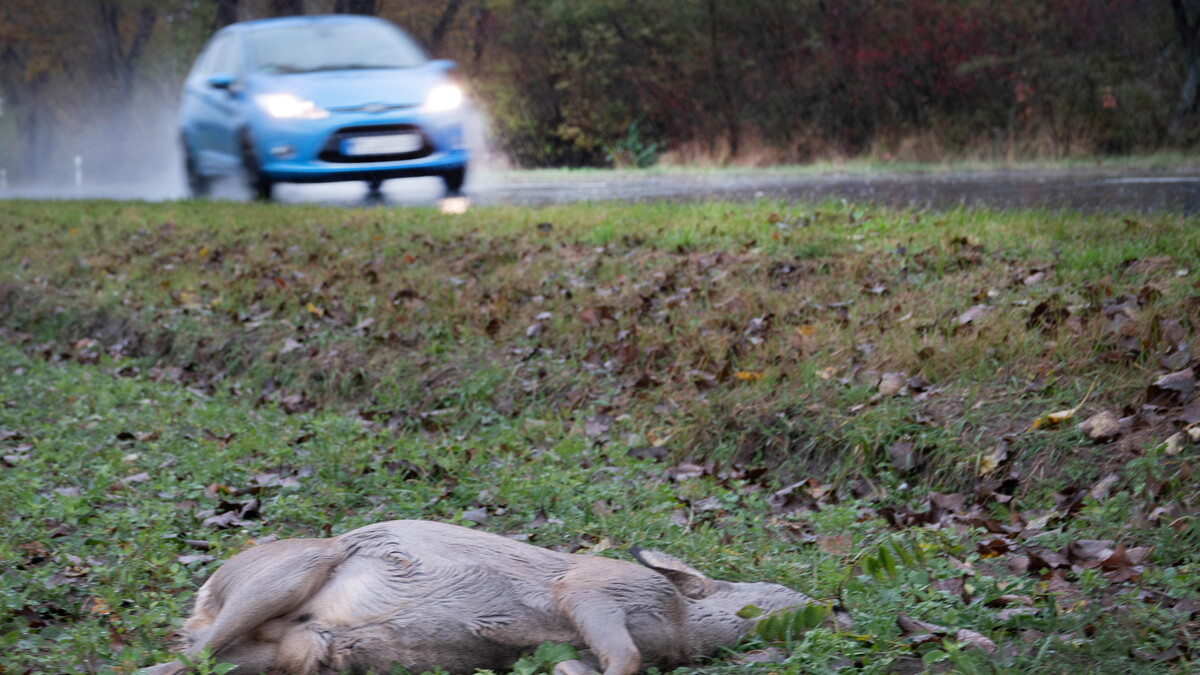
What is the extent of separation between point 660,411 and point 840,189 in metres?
6.62

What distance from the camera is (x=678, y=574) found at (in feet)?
12.0

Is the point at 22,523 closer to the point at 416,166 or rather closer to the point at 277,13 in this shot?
the point at 416,166

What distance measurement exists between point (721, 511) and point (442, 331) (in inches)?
132

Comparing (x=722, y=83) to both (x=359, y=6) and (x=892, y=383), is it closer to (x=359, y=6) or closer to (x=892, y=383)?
(x=359, y=6)

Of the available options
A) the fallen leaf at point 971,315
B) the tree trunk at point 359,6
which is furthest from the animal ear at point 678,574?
the tree trunk at point 359,6

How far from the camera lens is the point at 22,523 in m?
4.73

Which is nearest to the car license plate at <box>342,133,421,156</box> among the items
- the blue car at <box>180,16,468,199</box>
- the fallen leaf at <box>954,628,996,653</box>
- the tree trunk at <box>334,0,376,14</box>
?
the blue car at <box>180,16,468,199</box>

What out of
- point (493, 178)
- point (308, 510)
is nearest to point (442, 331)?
point (308, 510)

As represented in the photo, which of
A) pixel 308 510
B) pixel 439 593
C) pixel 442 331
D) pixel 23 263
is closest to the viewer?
pixel 439 593

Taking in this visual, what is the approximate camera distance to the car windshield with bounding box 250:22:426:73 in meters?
12.8

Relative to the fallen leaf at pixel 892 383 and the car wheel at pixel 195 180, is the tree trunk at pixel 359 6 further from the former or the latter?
the fallen leaf at pixel 892 383

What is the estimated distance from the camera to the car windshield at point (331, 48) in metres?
12.8

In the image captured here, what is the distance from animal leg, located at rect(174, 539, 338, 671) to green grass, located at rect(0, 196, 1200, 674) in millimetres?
300

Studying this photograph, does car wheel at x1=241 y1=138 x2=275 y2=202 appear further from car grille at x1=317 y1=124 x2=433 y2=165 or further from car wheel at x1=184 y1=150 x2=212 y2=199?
car wheel at x1=184 y1=150 x2=212 y2=199
